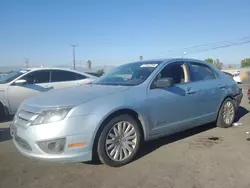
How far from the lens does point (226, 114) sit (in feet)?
17.9

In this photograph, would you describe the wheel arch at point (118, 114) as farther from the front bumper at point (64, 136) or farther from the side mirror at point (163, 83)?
the side mirror at point (163, 83)

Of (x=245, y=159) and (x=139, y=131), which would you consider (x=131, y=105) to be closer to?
(x=139, y=131)

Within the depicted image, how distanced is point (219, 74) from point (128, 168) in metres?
3.21

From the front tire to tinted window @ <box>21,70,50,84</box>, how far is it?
4526 millimetres

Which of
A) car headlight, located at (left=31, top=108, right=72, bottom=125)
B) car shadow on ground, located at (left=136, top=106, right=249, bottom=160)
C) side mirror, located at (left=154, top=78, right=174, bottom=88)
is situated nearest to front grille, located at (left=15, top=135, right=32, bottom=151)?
car headlight, located at (left=31, top=108, right=72, bottom=125)

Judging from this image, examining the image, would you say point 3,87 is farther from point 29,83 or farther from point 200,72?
point 200,72

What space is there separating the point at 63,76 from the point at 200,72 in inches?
170

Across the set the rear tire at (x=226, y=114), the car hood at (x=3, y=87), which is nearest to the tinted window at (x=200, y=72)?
the rear tire at (x=226, y=114)

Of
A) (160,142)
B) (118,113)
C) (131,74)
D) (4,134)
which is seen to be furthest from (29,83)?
(118,113)

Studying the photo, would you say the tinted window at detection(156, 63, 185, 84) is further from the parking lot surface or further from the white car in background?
the white car in background

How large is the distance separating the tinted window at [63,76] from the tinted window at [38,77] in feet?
0.58

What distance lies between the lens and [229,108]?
5500 mm

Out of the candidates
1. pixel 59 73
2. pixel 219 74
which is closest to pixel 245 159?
pixel 219 74

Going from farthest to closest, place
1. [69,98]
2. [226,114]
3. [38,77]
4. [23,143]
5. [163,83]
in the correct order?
[38,77] < [226,114] < [163,83] < [69,98] < [23,143]
